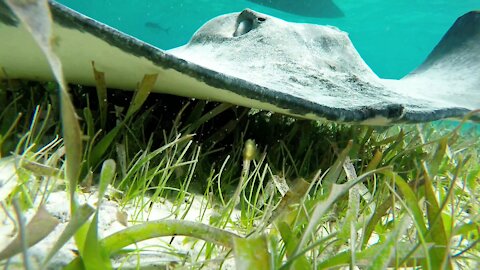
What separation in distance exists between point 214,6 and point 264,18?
3094 cm

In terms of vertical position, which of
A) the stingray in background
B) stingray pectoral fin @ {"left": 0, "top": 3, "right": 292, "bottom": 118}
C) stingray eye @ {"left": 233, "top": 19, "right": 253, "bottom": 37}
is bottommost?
stingray pectoral fin @ {"left": 0, "top": 3, "right": 292, "bottom": 118}

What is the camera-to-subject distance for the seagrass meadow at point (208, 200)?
0.75m

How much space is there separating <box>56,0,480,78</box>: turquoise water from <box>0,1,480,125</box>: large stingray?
19.7 meters

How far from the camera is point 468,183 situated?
1678 millimetres

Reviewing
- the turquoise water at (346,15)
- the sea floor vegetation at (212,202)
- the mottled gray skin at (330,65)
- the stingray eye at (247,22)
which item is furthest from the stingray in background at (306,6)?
the sea floor vegetation at (212,202)

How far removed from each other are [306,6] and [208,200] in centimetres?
2525

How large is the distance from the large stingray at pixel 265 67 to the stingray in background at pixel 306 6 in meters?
21.9

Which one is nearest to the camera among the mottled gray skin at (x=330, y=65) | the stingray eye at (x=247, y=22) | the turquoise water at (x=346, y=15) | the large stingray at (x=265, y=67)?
the large stingray at (x=265, y=67)

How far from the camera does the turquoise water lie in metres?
27.0

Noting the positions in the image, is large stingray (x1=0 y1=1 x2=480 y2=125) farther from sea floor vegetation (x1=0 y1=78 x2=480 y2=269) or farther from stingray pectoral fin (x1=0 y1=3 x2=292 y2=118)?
sea floor vegetation (x1=0 y1=78 x2=480 y2=269)

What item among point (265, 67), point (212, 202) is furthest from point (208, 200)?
point (265, 67)

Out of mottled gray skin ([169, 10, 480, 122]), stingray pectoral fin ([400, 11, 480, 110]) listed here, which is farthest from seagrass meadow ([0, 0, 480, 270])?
stingray pectoral fin ([400, 11, 480, 110])

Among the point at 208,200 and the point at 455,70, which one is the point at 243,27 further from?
the point at 208,200

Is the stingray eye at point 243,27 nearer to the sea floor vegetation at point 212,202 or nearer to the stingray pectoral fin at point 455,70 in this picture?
the sea floor vegetation at point 212,202
